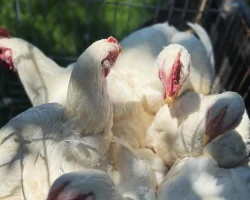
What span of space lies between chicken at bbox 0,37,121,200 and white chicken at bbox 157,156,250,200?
240 millimetres

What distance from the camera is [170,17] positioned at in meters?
2.01

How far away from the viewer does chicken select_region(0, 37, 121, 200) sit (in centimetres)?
123

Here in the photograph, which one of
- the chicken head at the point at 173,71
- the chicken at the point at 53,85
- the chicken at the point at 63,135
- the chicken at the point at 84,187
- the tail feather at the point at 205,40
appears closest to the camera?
the chicken at the point at 84,187

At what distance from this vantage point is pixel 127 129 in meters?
1.55

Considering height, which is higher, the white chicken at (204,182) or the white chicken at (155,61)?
the white chicken at (155,61)

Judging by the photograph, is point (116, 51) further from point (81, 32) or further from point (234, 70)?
point (81, 32)

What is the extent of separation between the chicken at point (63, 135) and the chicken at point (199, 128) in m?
0.32

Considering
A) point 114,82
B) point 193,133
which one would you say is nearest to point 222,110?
point 193,133

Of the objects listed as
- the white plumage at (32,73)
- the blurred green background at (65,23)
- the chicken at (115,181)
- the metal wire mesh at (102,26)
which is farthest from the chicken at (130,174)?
the blurred green background at (65,23)

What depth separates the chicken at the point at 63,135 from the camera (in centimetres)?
123

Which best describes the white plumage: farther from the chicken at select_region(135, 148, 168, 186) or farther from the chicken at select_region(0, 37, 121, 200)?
the chicken at select_region(135, 148, 168, 186)

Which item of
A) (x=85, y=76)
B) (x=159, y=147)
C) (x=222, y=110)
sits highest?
(x=85, y=76)

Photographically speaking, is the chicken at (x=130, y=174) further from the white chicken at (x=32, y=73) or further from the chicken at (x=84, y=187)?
the white chicken at (x=32, y=73)

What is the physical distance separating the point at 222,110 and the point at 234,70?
0.55 m
